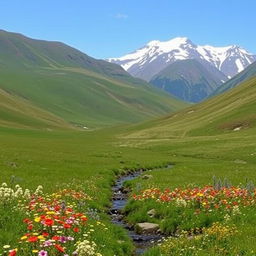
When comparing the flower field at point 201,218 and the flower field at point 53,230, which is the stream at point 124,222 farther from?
the flower field at point 53,230

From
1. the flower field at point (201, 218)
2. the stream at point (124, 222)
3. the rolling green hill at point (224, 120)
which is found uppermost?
the rolling green hill at point (224, 120)

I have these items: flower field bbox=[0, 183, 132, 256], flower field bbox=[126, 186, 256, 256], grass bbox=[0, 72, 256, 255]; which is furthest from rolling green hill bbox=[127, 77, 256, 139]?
flower field bbox=[0, 183, 132, 256]

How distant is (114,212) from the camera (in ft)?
81.9

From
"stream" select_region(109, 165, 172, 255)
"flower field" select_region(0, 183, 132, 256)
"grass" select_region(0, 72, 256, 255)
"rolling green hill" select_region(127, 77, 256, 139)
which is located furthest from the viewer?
"rolling green hill" select_region(127, 77, 256, 139)

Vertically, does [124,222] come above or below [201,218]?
below

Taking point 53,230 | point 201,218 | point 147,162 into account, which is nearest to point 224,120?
point 147,162

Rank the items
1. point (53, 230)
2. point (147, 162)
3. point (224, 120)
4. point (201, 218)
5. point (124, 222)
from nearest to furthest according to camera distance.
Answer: point (53, 230)
point (201, 218)
point (124, 222)
point (147, 162)
point (224, 120)

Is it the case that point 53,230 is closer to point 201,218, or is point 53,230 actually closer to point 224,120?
point 201,218

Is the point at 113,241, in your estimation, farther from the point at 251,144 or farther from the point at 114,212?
the point at 251,144

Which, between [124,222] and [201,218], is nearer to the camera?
[201,218]

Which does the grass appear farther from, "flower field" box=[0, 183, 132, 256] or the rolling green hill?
"flower field" box=[0, 183, 132, 256]

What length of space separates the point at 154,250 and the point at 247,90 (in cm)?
14386

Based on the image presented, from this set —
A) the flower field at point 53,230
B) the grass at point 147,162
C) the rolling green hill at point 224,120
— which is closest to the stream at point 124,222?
the grass at point 147,162

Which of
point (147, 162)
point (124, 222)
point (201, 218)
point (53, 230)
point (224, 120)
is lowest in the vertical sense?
point (147, 162)
